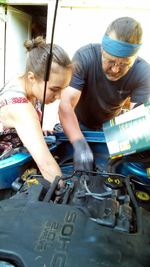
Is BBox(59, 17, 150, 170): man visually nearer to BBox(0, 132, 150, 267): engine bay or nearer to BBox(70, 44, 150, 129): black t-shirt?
BBox(70, 44, 150, 129): black t-shirt

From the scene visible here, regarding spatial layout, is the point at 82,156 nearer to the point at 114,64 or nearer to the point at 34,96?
the point at 34,96

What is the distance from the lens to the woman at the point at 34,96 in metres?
0.92

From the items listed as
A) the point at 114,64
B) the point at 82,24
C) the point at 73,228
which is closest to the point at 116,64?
the point at 114,64

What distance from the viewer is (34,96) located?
3.54 feet

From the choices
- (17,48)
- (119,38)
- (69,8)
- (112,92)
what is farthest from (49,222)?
(17,48)

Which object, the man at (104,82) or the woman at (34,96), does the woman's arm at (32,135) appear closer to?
the woman at (34,96)

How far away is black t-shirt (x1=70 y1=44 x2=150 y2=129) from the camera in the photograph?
1359 mm

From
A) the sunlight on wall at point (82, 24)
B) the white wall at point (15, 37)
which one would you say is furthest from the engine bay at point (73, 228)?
the white wall at point (15, 37)

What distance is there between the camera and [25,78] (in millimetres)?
1076

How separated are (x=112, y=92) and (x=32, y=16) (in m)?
2.81

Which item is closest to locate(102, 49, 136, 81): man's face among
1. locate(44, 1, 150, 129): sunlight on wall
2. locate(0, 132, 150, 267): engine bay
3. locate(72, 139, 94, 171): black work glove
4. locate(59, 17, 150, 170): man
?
locate(59, 17, 150, 170): man

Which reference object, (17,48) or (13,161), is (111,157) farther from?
(17,48)

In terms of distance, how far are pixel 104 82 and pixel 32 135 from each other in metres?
0.59

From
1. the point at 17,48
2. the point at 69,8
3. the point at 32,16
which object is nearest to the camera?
the point at 69,8
